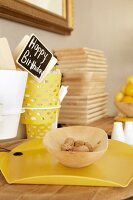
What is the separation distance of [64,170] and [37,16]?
28.8 inches

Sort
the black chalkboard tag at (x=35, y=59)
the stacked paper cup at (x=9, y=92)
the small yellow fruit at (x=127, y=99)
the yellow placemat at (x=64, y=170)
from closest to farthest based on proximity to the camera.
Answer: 1. the yellow placemat at (x=64, y=170)
2. the stacked paper cup at (x=9, y=92)
3. the black chalkboard tag at (x=35, y=59)
4. the small yellow fruit at (x=127, y=99)

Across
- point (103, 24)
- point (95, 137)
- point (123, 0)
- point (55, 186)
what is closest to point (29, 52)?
point (95, 137)

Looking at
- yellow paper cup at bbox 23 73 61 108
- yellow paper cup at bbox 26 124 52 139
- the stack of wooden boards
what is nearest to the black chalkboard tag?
yellow paper cup at bbox 23 73 61 108

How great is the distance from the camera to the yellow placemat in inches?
21.4

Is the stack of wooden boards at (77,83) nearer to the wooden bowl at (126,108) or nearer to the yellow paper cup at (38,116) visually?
the wooden bowl at (126,108)

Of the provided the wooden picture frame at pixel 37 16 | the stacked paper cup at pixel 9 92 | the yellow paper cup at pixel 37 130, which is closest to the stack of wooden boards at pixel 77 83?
the wooden picture frame at pixel 37 16

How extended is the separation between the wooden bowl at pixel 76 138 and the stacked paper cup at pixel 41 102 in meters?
0.23

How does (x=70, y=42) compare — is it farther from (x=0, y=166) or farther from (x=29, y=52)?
(x=0, y=166)

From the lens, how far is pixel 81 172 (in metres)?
0.58

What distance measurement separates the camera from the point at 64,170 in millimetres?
587

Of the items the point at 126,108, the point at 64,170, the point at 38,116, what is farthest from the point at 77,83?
the point at 64,170

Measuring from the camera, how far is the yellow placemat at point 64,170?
543 mm

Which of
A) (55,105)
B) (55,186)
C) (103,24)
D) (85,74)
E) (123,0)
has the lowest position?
(55,186)

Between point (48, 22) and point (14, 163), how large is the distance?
0.73 meters
